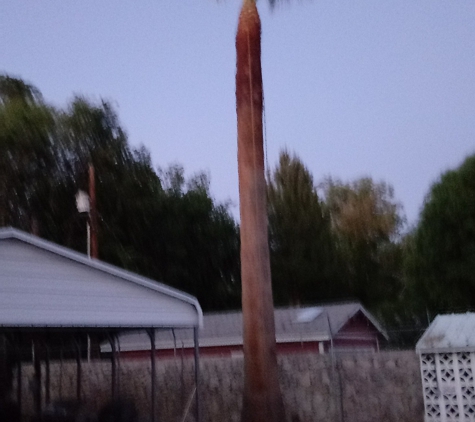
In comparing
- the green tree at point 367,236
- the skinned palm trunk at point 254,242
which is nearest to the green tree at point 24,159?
the green tree at point 367,236

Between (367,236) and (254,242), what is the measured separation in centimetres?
3110

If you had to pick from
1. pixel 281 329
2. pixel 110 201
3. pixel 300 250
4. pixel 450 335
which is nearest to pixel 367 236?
pixel 300 250

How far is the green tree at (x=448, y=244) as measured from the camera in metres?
30.0

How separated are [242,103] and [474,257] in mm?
19142

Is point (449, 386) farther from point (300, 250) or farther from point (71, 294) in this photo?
point (300, 250)

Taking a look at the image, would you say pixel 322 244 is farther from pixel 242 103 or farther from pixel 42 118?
pixel 242 103

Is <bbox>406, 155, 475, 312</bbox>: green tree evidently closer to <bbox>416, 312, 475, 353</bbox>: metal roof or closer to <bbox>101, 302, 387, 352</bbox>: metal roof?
<bbox>101, 302, 387, 352</bbox>: metal roof

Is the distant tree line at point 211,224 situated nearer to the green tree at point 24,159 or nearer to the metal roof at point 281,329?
the green tree at point 24,159

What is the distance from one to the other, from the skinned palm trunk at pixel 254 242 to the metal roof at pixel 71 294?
1792 mm

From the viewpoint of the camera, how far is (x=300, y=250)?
39.4 metres

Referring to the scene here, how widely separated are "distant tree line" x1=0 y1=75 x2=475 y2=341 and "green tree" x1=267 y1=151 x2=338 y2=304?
62 mm

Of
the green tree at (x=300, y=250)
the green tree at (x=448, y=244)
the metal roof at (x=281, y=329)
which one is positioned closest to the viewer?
the metal roof at (x=281, y=329)

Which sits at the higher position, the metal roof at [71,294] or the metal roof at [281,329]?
the metal roof at [71,294]

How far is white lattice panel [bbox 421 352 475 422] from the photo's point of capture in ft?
38.6
